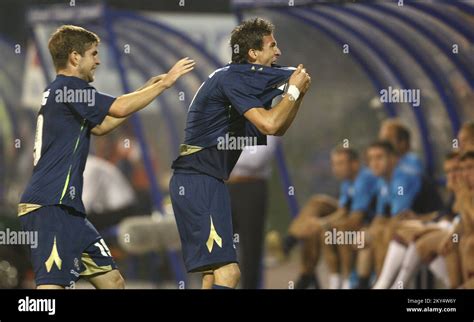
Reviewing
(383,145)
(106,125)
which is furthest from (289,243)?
(106,125)

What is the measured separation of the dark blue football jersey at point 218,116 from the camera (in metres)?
9.16

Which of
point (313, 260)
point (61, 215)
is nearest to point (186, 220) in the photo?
point (61, 215)

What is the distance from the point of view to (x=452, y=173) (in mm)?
11094

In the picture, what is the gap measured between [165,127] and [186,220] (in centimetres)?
299

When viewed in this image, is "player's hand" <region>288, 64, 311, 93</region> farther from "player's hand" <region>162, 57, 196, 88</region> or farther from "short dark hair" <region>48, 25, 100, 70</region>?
"short dark hair" <region>48, 25, 100, 70</region>

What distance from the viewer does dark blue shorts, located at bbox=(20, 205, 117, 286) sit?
8.96 metres

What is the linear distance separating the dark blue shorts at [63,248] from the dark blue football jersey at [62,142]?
0.08 m

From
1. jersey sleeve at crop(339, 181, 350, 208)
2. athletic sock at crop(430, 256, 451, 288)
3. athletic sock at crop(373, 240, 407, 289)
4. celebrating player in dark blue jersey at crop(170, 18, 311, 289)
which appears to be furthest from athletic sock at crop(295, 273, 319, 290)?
celebrating player in dark blue jersey at crop(170, 18, 311, 289)

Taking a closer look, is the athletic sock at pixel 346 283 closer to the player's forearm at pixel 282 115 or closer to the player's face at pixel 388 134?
the player's face at pixel 388 134

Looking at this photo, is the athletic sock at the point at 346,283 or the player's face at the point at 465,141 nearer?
the player's face at the point at 465,141

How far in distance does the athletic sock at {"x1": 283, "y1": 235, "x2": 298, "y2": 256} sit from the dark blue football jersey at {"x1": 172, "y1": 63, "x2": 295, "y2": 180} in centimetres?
241

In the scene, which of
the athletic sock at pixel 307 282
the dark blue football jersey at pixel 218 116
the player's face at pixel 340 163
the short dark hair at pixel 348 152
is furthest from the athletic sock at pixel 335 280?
the dark blue football jersey at pixel 218 116
